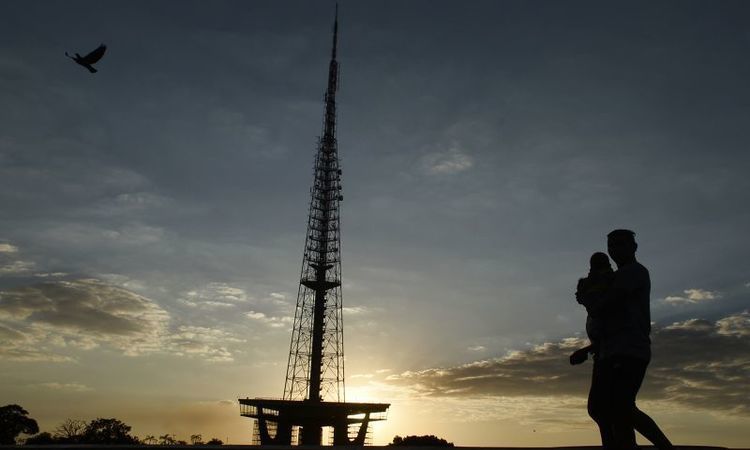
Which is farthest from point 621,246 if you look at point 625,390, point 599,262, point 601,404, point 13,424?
point 13,424

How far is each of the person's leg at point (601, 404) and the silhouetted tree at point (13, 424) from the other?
6588cm

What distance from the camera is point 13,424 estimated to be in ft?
193

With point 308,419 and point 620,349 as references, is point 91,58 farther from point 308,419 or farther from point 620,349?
point 308,419

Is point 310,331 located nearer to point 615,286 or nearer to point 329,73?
point 329,73

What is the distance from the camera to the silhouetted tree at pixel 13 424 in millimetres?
57906

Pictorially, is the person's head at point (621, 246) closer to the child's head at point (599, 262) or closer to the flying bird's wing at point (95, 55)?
the child's head at point (599, 262)

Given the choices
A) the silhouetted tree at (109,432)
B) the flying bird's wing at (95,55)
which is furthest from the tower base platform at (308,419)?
the flying bird's wing at (95,55)

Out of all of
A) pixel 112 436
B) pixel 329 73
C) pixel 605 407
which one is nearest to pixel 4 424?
pixel 112 436

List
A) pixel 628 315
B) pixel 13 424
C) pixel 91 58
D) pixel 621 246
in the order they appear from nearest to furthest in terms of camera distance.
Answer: pixel 628 315 → pixel 621 246 → pixel 91 58 → pixel 13 424

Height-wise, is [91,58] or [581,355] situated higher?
[91,58]

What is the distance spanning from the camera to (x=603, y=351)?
5.82 metres

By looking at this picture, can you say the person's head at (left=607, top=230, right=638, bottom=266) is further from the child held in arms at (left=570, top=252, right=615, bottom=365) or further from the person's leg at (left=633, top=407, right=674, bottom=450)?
the person's leg at (left=633, top=407, right=674, bottom=450)

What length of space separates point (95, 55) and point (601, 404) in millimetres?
15728

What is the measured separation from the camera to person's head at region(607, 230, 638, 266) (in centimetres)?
609
